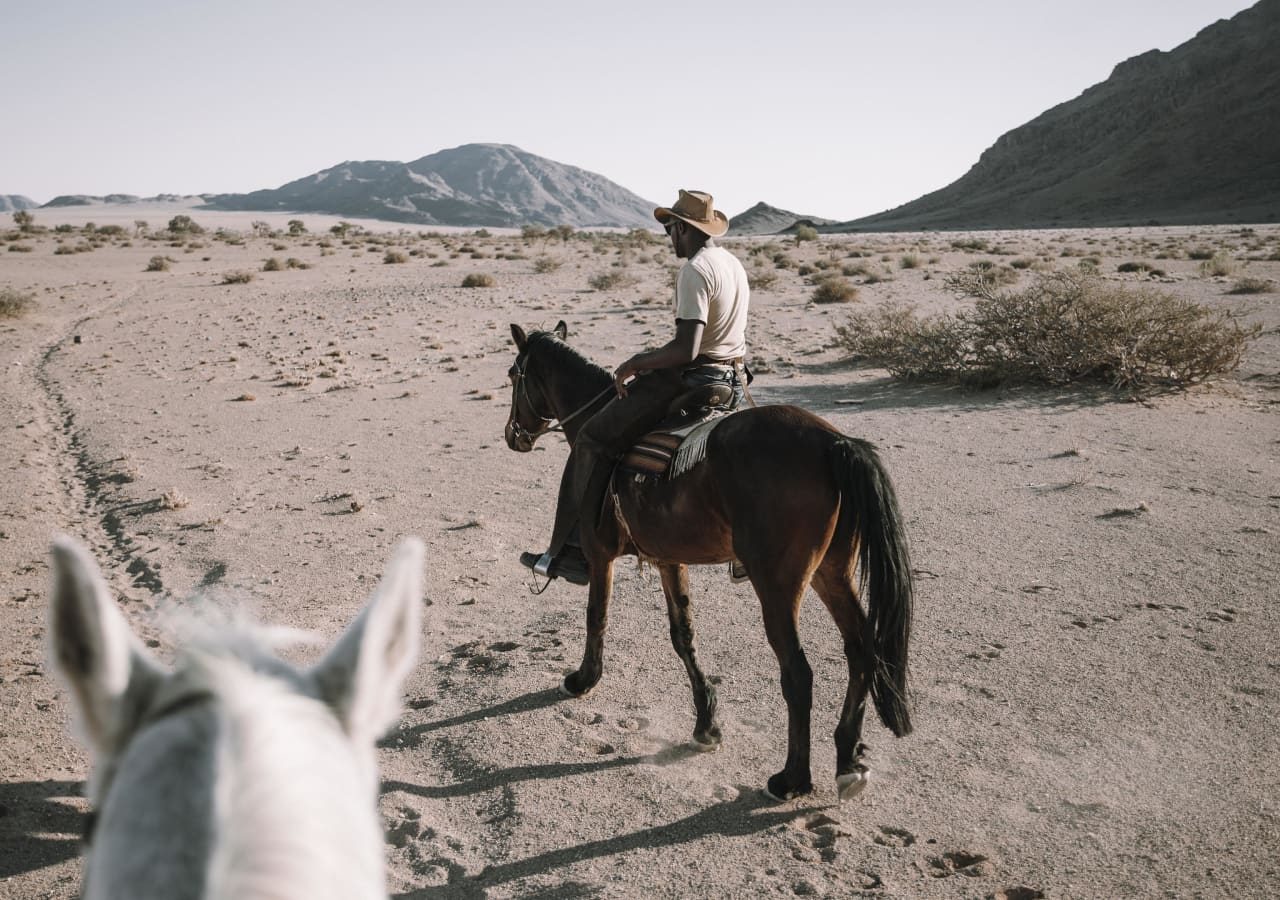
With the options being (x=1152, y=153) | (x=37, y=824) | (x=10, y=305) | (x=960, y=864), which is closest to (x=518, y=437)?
(x=37, y=824)

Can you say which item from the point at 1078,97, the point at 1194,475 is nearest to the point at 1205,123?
the point at 1078,97

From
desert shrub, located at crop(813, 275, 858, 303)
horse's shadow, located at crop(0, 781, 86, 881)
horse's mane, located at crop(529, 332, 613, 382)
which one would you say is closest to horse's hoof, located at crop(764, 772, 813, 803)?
horse's mane, located at crop(529, 332, 613, 382)

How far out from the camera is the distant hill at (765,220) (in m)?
124

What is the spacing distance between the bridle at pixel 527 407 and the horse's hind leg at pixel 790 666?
1708 mm

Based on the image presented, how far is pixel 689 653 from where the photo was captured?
4703mm

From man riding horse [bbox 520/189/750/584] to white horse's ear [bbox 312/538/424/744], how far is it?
3.31 meters

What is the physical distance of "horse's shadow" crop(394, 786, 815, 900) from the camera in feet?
11.6

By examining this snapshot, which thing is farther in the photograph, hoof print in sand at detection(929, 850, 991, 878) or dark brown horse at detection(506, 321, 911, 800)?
dark brown horse at detection(506, 321, 911, 800)

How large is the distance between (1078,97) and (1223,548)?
139m

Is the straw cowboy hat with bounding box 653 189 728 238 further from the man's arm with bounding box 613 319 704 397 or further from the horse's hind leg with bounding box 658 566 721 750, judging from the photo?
the horse's hind leg with bounding box 658 566 721 750

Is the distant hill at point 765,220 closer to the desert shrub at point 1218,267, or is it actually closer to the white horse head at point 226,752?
the desert shrub at point 1218,267

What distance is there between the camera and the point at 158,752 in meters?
0.95

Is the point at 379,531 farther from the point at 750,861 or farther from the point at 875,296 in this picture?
the point at 875,296

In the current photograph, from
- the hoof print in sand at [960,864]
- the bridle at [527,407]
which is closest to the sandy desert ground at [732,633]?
the hoof print in sand at [960,864]
